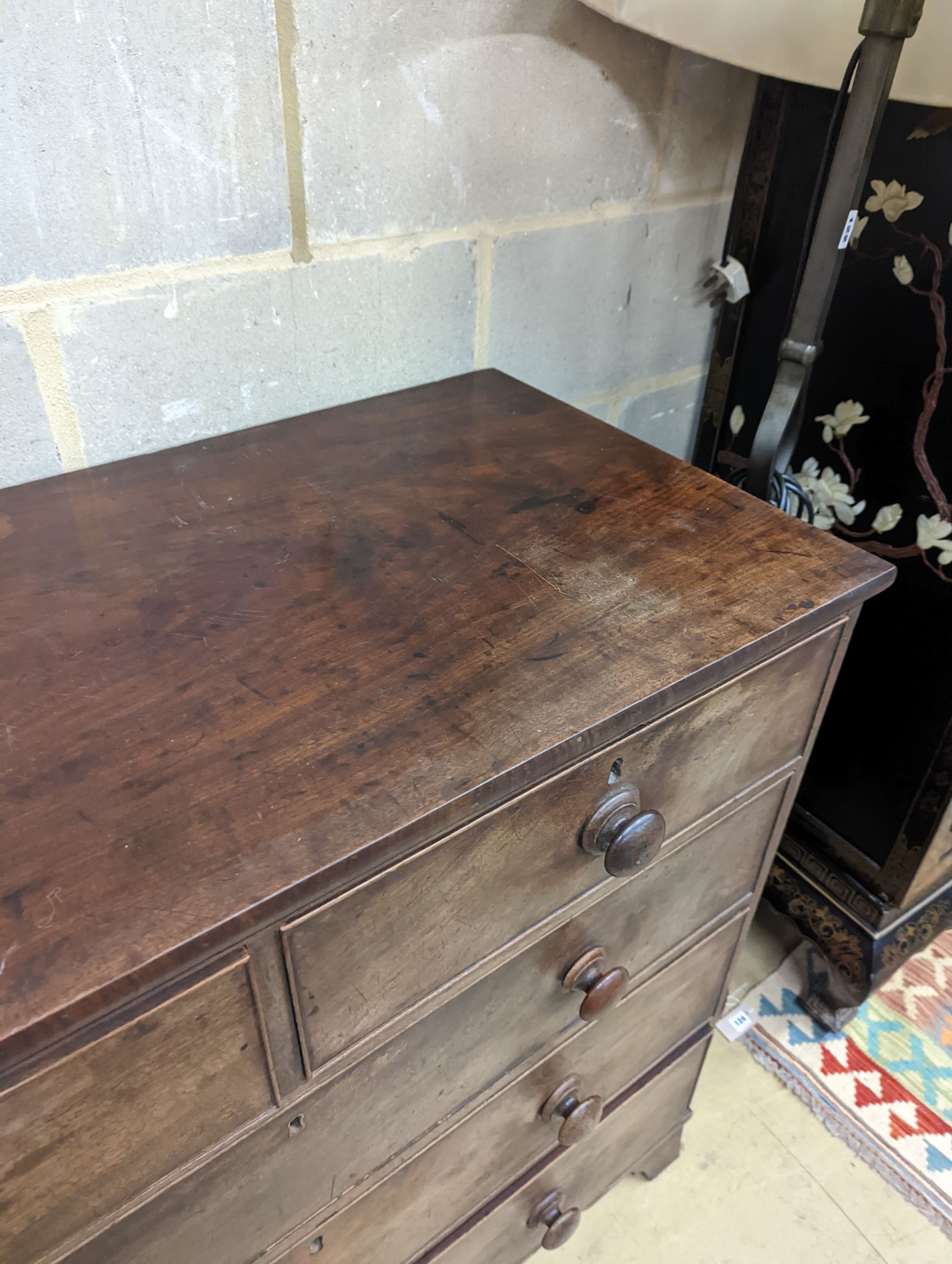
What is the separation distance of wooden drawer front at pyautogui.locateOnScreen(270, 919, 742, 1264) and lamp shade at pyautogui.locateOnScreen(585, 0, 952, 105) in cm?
89

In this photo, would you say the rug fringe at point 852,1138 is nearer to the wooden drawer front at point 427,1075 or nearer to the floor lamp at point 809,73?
the wooden drawer front at point 427,1075

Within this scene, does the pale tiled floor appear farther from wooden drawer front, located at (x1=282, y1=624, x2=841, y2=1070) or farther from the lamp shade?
the lamp shade

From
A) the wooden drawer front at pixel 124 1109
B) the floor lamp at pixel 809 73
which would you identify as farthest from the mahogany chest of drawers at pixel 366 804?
the floor lamp at pixel 809 73

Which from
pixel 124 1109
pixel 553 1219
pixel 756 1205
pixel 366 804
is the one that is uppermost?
pixel 366 804

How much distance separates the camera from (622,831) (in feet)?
2.06

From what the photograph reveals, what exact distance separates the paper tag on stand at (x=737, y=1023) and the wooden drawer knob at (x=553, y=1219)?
0.47m

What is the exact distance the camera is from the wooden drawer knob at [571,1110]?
2.77 ft

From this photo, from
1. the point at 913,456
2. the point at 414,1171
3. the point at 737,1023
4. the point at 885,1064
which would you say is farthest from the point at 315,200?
the point at 885,1064

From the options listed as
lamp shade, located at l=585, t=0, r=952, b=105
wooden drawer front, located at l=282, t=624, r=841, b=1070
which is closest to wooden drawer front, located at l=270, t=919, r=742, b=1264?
wooden drawer front, located at l=282, t=624, r=841, b=1070

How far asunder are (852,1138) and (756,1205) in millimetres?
185

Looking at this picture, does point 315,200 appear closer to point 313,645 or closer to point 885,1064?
point 313,645

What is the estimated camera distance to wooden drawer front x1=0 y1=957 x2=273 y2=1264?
43 centimetres

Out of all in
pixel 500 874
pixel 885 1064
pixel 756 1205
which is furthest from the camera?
pixel 885 1064

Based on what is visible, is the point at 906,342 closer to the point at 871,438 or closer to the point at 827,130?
the point at 871,438
